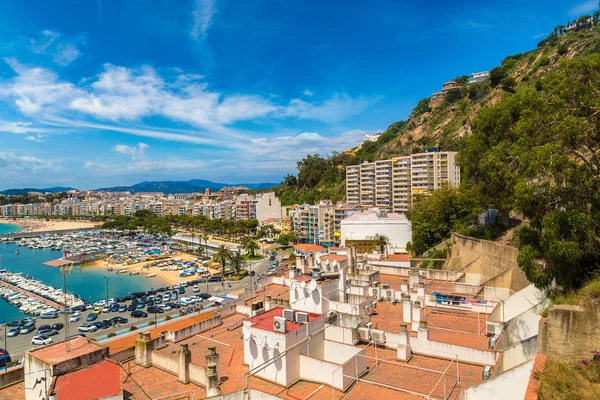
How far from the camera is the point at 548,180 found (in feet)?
40.9

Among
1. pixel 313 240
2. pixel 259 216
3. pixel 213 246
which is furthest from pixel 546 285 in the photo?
A: pixel 259 216

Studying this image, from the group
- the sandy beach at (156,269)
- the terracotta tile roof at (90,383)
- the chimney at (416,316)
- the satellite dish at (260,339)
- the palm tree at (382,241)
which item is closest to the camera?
the terracotta tile roof at (90,383)

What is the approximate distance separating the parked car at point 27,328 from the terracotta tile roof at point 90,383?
28.2 metres

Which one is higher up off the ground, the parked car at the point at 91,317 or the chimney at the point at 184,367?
the chimney at the point at 184,367

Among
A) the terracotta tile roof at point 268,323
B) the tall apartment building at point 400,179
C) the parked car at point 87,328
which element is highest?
the tall apartment building at point 400,179

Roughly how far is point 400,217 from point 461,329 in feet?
111

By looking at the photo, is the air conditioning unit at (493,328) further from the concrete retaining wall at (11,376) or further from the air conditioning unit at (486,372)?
the concrete retaining wall at (11,376)

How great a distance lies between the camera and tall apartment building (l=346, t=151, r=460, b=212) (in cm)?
5762

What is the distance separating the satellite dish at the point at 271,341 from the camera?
1131 centimetres

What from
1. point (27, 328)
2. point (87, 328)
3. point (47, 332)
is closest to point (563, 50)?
point (87, 328)

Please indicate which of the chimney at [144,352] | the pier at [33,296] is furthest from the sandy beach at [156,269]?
the chimney at [144,352]

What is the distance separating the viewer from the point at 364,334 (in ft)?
44.9

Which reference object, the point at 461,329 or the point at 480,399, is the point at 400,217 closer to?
the point at 461,329

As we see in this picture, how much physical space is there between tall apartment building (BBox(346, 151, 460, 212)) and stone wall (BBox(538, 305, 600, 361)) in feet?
141
